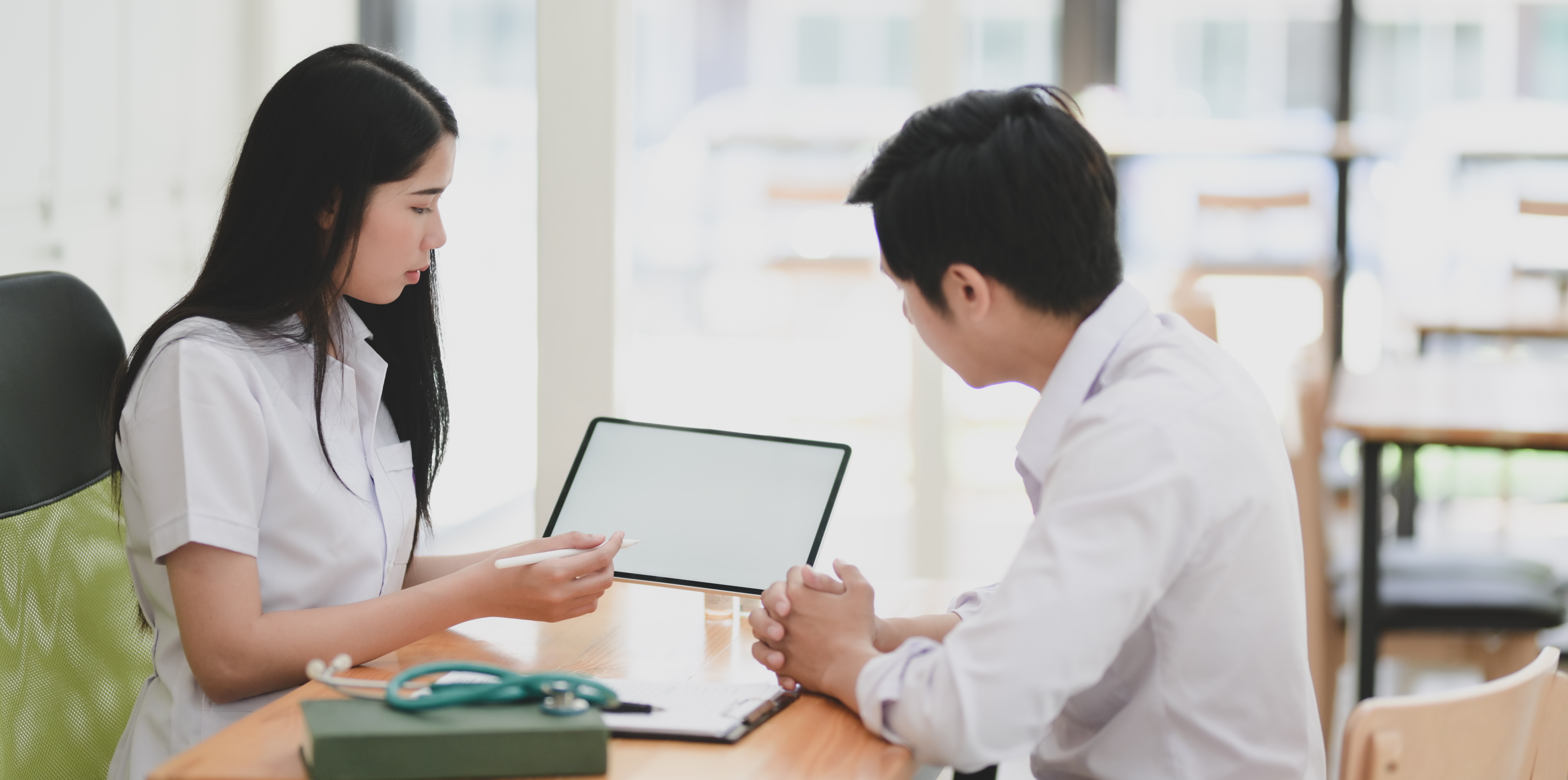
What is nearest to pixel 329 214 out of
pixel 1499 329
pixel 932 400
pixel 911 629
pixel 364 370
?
pixel 364 370

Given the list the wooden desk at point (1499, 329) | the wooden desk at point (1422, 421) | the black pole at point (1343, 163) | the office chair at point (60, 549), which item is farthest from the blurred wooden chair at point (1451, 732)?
the black pole at point (1343, 163)

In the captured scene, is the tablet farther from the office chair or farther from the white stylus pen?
the office chair

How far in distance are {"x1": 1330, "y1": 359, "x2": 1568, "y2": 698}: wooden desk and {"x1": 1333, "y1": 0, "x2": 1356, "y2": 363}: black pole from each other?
54 centimetres

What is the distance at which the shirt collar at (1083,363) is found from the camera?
1149mm

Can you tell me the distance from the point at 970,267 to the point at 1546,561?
3.12 m

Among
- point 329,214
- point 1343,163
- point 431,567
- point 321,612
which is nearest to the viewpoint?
point 321,612

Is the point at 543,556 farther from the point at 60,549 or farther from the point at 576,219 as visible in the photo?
the point at 576,219

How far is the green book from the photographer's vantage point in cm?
92

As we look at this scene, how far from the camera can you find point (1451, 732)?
987mm

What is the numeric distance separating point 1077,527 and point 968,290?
0.25m

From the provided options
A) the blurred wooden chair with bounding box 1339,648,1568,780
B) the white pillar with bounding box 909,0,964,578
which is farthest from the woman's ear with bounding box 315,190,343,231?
the white pillar with bounding box 909,0,964,578

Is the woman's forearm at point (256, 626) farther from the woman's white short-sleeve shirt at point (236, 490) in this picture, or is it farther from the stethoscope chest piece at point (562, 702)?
the stethoscope chest piece at point (562, 702)

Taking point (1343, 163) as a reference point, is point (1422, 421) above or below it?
below

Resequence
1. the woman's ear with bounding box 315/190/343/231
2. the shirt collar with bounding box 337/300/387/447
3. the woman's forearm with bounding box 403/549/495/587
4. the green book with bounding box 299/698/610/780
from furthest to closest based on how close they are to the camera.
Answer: the woman's forearm with bounding box 403/549/495/587 < the shirt collar with bounding box 337/300/387/447 < the woman's ear with bounding box 315/190/343/231 < the green book with bounding box 299/698/610/780
